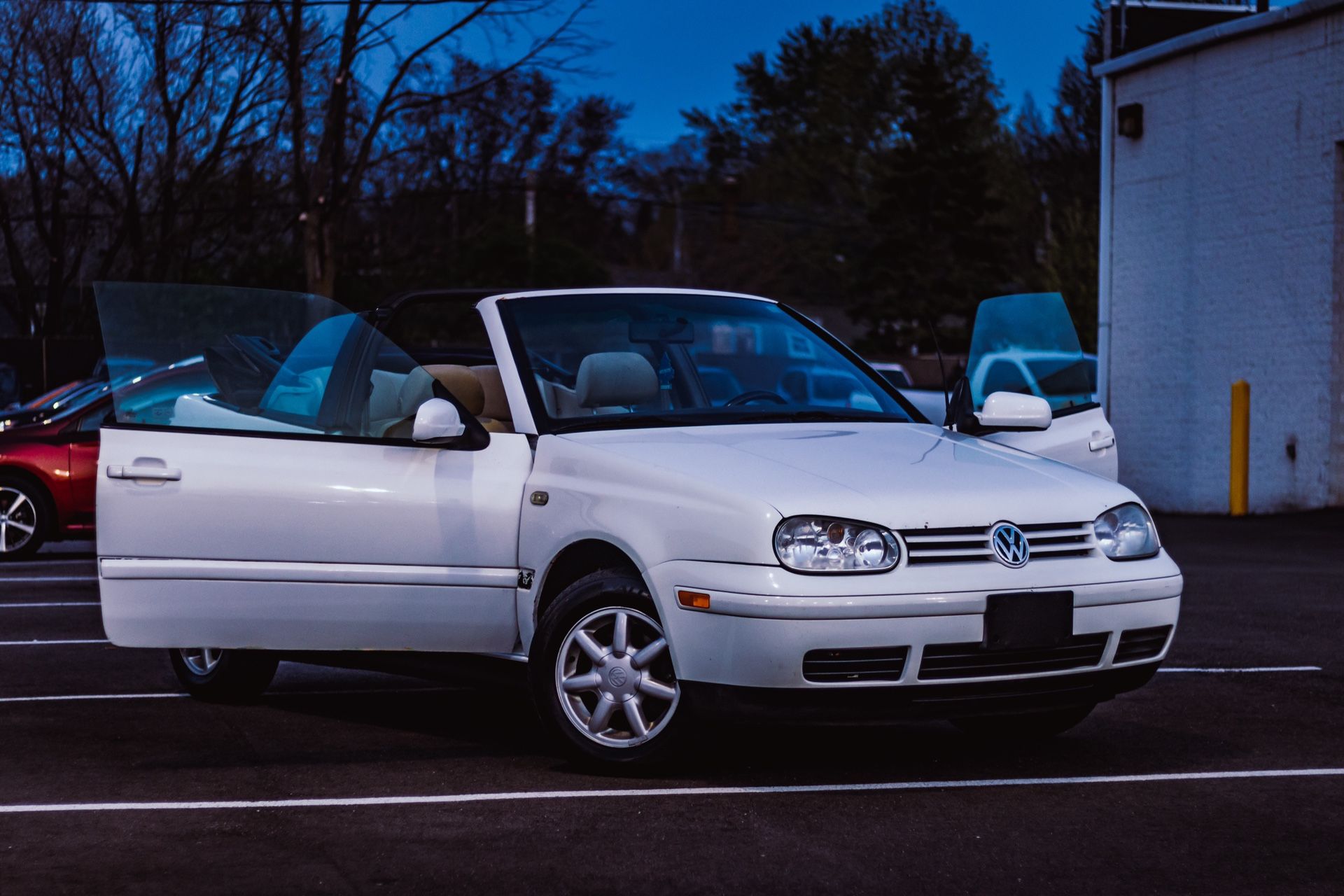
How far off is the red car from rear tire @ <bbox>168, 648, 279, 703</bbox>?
25.6 ft

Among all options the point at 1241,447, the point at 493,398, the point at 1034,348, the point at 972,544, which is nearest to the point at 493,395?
the point at 493,398

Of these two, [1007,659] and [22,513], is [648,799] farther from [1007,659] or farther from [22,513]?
[22,513]

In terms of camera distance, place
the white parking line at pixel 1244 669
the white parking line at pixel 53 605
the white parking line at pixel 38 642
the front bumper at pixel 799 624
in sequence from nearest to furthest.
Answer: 1. the front bumper at pixel 799 624
2. the white parking line at pixel 1244 669
3. the white parking line at pixel 38 642
4. the white parking line at pixel 53 605

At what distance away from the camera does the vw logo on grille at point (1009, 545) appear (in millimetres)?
5586

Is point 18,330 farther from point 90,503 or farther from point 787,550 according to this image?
point 787,550

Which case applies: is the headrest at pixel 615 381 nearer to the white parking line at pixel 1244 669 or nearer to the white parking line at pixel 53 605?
the white parking line at pixel 1244 669

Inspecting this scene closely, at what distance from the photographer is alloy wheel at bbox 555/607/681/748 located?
5.76m

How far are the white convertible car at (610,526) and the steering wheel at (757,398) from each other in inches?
0.7

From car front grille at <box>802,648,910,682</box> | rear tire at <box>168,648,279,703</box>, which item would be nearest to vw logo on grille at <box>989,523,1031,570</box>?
car front grille at <box>802,648,910,682</box>

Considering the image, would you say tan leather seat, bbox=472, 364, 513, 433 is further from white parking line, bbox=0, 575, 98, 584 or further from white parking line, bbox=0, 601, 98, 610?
white parking line, bbox=0, 575, 98, 584

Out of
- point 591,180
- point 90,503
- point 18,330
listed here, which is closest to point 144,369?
point 90,503

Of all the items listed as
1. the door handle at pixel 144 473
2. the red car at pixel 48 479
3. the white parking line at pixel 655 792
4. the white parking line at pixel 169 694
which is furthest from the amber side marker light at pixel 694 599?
the red car at pixel 48 479

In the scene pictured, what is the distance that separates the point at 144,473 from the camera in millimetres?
6625

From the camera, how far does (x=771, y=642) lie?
539cm
